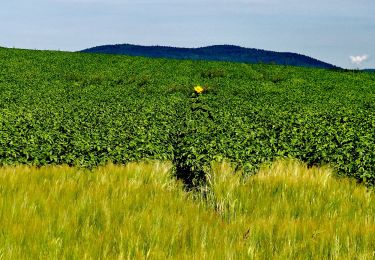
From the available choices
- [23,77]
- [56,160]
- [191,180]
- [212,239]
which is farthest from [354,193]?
[23,77]

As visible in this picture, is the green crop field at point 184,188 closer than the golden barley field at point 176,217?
No

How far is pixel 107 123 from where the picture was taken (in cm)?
1180

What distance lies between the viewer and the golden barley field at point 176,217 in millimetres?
3896

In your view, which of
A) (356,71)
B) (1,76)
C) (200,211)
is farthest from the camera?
(356,71)

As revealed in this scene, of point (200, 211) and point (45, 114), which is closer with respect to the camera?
point (200, 211)

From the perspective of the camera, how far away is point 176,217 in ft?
15.4

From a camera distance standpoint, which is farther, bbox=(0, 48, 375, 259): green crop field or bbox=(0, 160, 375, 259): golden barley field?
bbox=(0, 48, 375, 259): green crop field

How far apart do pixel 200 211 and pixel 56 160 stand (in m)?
4.12

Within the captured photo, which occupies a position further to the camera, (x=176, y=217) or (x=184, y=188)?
(x=184, y=188)

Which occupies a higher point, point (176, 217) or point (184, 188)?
point (176, 217)

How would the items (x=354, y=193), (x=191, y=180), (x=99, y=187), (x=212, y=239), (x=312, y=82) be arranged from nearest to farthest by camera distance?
(x=212, y=239) < (x=99, y=187) < (x=354, y=193) < (x=191, y=180) < (x=312, y=82)

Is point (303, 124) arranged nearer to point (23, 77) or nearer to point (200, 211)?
point (200, 211)

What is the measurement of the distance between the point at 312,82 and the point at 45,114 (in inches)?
1018

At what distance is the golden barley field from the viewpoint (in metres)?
3.90
